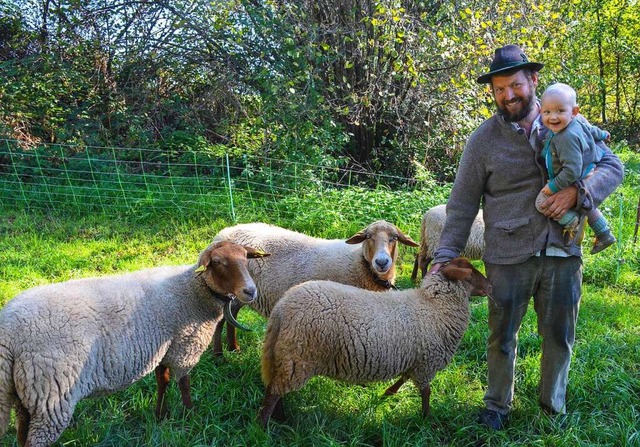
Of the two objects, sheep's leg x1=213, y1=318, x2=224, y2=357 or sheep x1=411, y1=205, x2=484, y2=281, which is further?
sheep x1=411, y1=205, x2=484, y2=281

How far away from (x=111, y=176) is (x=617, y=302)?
7.56 metres

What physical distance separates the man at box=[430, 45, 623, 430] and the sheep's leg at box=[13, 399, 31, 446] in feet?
8.78

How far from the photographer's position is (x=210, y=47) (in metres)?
8.52

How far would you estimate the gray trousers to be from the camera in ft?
9.62

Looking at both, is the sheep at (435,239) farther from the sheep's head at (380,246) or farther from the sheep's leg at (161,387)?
the sheep's leg at (161,387)

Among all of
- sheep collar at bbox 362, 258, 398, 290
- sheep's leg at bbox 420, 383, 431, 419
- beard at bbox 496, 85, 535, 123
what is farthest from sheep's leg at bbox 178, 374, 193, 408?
beard at bbox 496, 85, 535, 123

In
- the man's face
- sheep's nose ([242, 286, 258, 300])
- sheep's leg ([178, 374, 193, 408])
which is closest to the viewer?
the man's face

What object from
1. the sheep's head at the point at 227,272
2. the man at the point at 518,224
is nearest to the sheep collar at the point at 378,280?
the man at the point at 518,224

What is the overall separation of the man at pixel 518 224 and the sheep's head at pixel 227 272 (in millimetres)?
1363

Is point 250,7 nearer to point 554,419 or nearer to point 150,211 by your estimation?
point 150,211

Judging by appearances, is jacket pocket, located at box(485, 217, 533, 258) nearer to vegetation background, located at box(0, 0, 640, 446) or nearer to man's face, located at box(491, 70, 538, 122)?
man's face, located at box(491, 70, 538, 122)

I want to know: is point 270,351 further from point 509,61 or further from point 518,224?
point 509,61

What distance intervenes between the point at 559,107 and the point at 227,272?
2201 mm

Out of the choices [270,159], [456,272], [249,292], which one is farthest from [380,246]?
[270,159]
